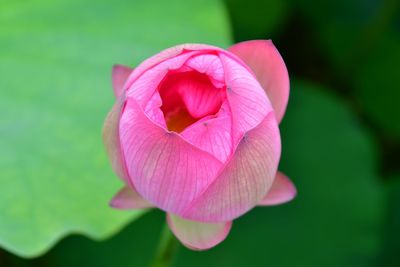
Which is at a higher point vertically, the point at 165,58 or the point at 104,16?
the point at 165,58

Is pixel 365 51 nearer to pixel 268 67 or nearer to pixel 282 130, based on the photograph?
pixel 282 130

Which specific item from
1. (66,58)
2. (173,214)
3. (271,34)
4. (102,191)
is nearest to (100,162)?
(102,191)

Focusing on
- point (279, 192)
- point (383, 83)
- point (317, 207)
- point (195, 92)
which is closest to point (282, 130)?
point (317, 207)

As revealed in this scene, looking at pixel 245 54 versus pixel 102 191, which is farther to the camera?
pixel 102 191

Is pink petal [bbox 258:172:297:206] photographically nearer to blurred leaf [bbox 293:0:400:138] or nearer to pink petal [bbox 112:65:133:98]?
pink petal [bbox 112:65:133:98]

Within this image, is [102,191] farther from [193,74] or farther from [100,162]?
[193,74]

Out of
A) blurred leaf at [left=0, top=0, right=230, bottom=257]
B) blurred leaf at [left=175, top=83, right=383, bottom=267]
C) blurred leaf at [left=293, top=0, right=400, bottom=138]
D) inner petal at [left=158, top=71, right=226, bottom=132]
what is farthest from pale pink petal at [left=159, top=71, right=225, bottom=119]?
blurred leaf at [left=293, top=0, right=400, bottom=138]

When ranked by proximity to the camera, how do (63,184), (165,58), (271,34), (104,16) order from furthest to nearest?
(271,34) → (104,16) → (63,184) → (165,58)
